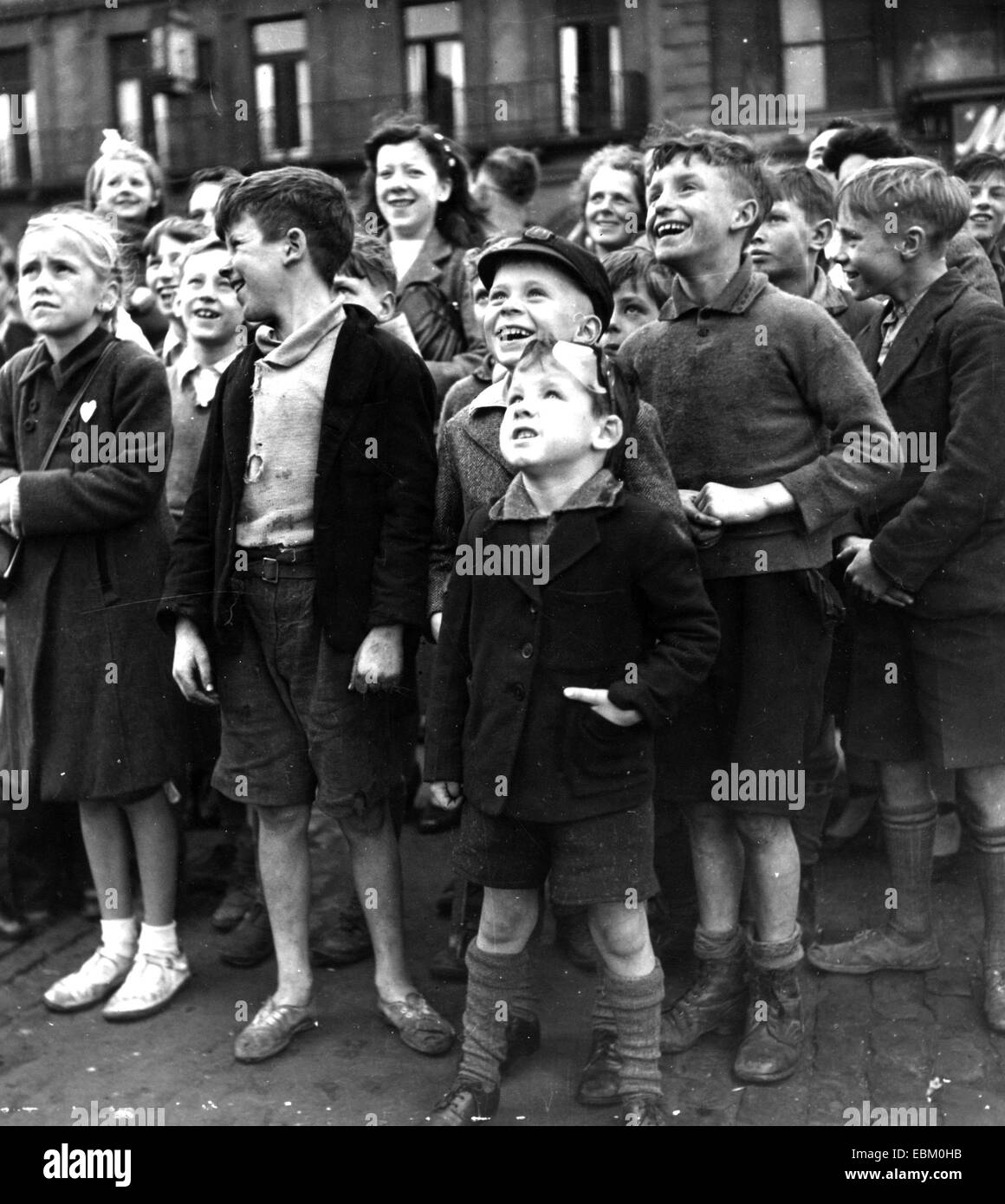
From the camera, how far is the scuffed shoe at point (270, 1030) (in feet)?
11.5

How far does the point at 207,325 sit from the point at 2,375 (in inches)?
24.9

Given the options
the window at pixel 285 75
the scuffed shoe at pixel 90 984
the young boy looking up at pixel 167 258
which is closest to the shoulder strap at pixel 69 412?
the young boy looking up at pixel 167 258

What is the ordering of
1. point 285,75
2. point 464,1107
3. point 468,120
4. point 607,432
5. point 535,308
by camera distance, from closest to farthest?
1. point 607,432
2. point 464,1107
3. point 535,308
4. point 285,75
5. point 468,120

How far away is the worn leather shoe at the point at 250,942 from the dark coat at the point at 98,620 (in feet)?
1.91

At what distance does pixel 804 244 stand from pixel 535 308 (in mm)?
1439

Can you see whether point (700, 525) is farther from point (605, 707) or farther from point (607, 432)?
point (605, 707)

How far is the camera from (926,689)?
146 inches

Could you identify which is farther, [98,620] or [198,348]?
[198,348]

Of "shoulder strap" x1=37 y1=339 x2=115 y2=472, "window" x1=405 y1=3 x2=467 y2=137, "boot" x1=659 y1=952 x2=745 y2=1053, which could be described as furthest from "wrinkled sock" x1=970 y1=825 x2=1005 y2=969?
"window" x1=405 y1=3 x2=467 y2=137

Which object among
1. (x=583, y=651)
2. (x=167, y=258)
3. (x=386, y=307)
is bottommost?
(x=583, y=651)

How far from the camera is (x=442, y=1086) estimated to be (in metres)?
3.34

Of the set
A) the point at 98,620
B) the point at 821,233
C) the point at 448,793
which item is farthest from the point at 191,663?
the point at 821,233

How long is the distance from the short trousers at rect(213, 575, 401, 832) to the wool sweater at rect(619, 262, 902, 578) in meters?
0.95
